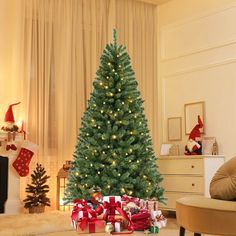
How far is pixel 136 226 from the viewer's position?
3830 mm

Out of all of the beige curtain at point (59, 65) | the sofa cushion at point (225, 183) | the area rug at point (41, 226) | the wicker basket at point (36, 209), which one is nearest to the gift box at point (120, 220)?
the area rug at point (41, 226)

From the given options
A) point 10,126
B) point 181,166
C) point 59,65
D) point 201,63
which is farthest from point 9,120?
point 201,63

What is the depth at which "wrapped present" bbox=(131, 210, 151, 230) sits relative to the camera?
3830 mm

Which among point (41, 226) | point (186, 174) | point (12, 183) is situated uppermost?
point (186, 174)

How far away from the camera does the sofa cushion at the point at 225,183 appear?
2.64 m

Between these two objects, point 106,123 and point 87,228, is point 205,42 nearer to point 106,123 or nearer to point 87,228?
point 106,123

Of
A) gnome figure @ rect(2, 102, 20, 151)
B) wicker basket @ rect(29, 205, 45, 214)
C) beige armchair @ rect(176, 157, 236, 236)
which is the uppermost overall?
gnome figure @ rect(2, 102, 20, 151)

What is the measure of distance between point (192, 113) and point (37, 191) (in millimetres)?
2445

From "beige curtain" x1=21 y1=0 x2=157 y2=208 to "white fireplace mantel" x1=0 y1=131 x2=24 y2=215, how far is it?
187mm

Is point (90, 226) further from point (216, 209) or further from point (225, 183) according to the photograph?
point (216, 209)

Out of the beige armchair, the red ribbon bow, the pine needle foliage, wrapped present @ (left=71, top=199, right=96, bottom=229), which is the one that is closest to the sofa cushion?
the beige armchair

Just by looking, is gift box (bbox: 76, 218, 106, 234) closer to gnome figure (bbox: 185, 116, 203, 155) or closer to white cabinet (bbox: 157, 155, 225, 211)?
white cabinet (bbox: 157, 155, 225, 211)

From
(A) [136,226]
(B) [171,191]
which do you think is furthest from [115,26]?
(A) [136,226]

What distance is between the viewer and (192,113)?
6.37m
